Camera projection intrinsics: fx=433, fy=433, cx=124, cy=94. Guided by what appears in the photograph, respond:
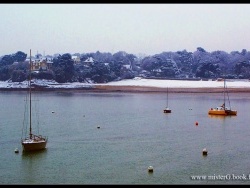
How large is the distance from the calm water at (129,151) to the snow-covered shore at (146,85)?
4997cm

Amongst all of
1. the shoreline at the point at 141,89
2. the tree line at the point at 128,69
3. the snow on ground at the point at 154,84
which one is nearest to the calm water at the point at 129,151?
the shoreline at the point at 141,89

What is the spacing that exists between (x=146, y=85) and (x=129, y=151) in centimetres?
7577

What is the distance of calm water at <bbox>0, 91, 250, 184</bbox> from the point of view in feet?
69.4

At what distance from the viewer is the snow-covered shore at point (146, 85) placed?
318 feet

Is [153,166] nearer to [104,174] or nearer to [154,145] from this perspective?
[104,174]

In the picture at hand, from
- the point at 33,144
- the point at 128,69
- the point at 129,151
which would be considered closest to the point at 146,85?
the point at 128,69

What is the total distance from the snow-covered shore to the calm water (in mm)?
49970

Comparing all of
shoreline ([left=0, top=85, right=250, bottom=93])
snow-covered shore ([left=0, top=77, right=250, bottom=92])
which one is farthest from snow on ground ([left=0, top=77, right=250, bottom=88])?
shoreline ([left=0, top=85, right=250, bottom=93])

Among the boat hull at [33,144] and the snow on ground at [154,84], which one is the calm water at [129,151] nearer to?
the boat hull at [33,144]

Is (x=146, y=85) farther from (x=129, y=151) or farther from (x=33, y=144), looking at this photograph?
(x=33, y=144)

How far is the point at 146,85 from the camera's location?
103 metres

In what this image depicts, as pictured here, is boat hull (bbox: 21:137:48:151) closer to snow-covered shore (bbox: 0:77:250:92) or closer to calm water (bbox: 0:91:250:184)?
A: calm water (bbox: 0:91:250:184)

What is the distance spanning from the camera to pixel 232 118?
47.7m

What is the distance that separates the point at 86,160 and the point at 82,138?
792 centimetres
